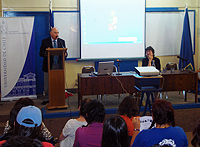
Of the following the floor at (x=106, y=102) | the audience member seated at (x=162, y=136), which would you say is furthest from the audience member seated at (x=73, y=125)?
the floor at (x=106, y=102)

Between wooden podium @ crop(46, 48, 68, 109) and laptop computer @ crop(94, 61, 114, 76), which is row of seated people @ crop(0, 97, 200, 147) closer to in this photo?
wooden podium @ crop(46, 48, 68, 109)

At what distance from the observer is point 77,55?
653cm

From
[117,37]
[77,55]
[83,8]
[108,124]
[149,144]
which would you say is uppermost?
[83,8]

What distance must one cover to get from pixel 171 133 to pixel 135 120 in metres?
0.52

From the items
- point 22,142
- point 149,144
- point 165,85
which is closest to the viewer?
point 22,142

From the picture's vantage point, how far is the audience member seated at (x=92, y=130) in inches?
77.3

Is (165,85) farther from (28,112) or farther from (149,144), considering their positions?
(28,112)

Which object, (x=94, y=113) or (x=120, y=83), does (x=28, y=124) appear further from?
(x=120, y=83)

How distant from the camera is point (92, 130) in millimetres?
2018

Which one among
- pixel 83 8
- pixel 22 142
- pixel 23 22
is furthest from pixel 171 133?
pixel 83 8

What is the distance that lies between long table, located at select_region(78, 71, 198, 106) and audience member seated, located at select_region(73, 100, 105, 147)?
2.47 m

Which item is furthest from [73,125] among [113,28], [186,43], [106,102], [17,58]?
[186,43]

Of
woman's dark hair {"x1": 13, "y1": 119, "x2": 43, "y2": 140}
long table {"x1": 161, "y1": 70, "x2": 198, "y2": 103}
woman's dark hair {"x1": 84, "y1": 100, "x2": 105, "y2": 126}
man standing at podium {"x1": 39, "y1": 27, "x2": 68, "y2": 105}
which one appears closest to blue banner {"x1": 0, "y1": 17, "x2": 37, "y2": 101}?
man standing at podium {"x1": 39, "y1": 27, "x2": 68, "y2": 105}

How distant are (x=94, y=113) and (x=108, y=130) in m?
0.53
